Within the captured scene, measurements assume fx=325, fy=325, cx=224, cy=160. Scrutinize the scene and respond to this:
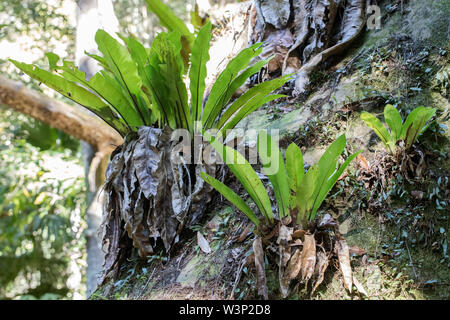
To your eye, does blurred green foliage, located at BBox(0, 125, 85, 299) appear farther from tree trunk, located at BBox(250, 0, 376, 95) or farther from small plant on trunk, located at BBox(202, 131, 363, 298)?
small plant on trunk, located at BBox(202, 131, 363, 298)

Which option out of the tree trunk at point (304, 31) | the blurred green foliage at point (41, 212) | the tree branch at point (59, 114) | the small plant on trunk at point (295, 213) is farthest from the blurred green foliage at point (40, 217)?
the small plant on trunk at point (295, 213)

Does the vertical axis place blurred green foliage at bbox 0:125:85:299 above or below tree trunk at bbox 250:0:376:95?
below

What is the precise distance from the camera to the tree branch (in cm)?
313

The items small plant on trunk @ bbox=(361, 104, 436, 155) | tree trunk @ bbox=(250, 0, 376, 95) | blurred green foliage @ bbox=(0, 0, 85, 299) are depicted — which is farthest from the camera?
blurred green foliage @ bbox=(0, 0, 85, 299)

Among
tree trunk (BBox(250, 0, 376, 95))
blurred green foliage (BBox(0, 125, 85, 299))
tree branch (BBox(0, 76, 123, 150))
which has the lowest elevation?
blurred green foliage (BBox(0, 125, 85, 299))

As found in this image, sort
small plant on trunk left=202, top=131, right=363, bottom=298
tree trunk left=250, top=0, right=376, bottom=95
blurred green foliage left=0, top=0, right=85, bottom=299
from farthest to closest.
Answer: blurred green foliage left=0, top=0, right=85, bottom=299 → tree trunk left=250, top=0, right=376, bottom=95 → small plant on trunk left=202, top=131, right=363, bottom=298

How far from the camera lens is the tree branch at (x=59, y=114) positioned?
10.3 ft

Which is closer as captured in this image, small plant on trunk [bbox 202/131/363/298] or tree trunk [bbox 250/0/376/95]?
small plant on trunk [bbox 202/131/363/298]

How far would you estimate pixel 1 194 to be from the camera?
5.11 metres

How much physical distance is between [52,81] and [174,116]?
0.66 metres

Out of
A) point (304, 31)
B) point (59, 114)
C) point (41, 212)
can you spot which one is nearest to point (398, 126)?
point (304, 31)

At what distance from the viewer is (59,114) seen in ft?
10.3

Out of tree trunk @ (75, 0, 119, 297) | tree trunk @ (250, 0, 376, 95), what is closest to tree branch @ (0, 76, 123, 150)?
tree trunk @ (75, 0, 119, 297)
